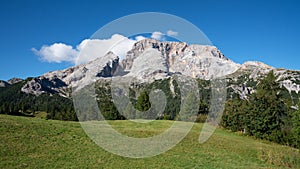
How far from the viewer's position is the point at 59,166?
59.1 feet

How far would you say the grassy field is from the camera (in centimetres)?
1897

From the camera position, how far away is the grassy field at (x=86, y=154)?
62.2 ft

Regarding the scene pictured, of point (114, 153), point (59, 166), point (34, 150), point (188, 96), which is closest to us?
point (59, 166)

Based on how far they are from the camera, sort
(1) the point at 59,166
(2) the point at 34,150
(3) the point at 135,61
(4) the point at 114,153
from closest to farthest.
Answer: (1) the point at 59,166, (2) the point at 34,150, (4) the point at 114,153, (3) the point at 135,61

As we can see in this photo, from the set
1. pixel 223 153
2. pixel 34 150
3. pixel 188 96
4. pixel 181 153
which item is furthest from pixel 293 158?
pixel 188 96

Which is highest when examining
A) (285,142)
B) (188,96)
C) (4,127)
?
(188,96)

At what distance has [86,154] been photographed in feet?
69.4

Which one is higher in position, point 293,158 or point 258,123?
point 258,123

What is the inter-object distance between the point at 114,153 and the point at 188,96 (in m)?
55.1

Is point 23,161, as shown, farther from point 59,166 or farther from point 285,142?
point 285,142

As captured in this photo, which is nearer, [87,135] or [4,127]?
[4,127]

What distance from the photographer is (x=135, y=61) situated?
34562 mm

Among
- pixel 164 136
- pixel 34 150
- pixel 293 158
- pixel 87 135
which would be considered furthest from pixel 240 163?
pixel 34 150

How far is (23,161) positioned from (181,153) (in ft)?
45.7
